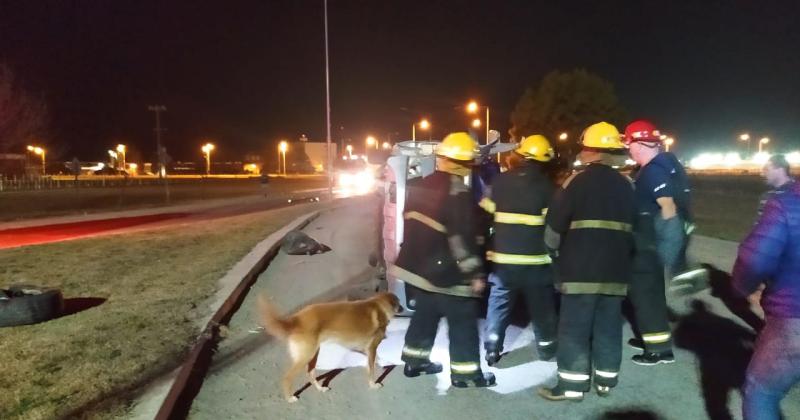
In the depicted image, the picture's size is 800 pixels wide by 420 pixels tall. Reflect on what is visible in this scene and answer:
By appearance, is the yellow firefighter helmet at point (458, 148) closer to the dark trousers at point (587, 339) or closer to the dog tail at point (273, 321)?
the dark trousers at point (587, 339)

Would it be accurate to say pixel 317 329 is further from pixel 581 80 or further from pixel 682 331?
pixel 581 80

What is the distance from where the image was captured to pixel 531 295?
5.50m

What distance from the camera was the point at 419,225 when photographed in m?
4.98

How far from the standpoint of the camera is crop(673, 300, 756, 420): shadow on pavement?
5.01m

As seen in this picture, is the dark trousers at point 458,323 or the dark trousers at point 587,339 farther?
the dark trousers at point 458,323

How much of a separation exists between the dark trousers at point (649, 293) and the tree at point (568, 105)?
60527 millimetres

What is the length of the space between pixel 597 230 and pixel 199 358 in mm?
3644

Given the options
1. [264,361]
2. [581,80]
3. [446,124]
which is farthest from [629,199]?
[581,80]

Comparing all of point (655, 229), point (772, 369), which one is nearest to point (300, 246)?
point (655, 229)

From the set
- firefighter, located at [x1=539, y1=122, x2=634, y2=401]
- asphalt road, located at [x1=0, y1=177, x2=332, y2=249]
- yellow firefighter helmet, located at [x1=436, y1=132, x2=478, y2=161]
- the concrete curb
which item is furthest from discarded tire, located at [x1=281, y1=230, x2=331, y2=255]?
firefighter, located at [x1=539, y1=122, x2=634, y2=401]

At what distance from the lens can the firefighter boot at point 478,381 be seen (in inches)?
201

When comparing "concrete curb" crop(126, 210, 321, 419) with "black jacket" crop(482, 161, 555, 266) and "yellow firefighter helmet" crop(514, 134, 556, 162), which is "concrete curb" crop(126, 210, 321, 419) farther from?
"yellow firefighter helmet" crop(514, 134, 556, 162)

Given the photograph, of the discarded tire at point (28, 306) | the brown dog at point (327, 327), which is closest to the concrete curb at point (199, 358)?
the brown dog at point (327, 327)

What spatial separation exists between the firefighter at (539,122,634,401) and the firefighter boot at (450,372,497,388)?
0.55 meters
